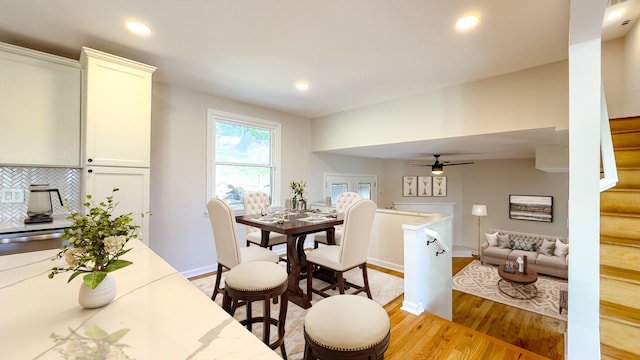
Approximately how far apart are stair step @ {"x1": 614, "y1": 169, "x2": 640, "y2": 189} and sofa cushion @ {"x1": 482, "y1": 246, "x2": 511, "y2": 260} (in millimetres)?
4767

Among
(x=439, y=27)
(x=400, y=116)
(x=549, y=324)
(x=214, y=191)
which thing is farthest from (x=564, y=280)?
(x=214, y=191)

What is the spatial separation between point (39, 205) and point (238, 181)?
2.18m

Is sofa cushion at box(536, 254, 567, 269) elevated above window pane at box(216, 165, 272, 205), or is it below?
below

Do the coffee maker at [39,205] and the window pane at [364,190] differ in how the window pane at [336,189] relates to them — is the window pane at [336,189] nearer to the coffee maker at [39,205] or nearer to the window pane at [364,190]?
the window pane at [364,190]

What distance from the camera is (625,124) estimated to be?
2385 mm

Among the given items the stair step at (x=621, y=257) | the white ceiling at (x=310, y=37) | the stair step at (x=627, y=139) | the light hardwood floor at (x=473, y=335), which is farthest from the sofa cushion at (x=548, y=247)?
the stair step at (x=621, y=257)

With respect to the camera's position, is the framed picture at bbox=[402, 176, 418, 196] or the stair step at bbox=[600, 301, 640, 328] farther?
the framed picture at bbox=[402, 176, 418, 196]

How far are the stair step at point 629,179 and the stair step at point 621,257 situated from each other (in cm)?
65

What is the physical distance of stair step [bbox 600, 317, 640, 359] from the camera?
1.61 m

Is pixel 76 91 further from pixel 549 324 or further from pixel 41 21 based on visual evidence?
pixel 549 324

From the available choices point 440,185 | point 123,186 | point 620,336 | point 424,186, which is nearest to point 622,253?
point 620,336

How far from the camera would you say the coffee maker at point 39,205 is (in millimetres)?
2229

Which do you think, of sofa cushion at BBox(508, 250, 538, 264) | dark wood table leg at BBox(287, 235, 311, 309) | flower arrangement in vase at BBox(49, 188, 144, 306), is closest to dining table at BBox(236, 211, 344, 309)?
dark wood table leg at BBox(287, 235, 311, 309)

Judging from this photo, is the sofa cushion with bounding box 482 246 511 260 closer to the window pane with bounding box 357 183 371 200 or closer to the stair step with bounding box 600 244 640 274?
the window pane with bounding box 357 183 371 200
